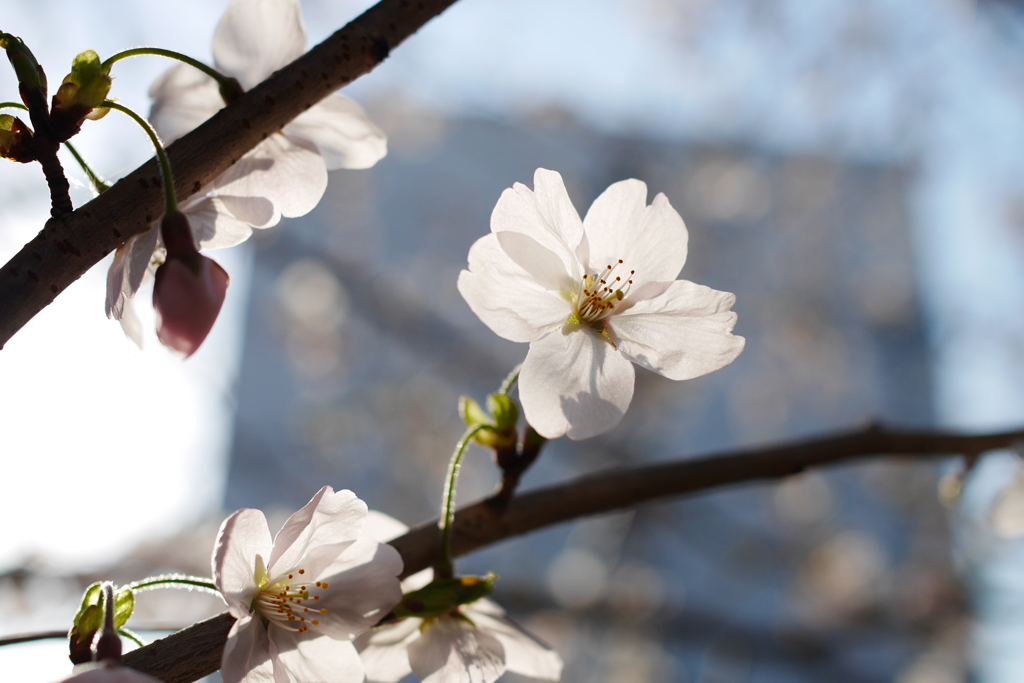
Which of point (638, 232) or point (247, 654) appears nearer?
point (247, 654)

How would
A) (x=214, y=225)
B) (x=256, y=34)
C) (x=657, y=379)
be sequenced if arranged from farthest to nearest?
(x=657, y=379), (x=256, y=34), (x=214, y=225)

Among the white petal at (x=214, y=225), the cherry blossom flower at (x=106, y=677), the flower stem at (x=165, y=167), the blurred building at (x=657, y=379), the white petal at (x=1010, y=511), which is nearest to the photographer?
the cherry blossom flower at (x=106, y=677)

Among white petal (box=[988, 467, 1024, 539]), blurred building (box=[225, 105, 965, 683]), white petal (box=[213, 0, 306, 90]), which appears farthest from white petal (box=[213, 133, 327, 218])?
blurred building (box=[225, 105, 965, 683])

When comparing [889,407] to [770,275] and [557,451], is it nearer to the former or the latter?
[770,275]

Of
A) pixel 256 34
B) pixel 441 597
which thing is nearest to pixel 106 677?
pixel 441 597

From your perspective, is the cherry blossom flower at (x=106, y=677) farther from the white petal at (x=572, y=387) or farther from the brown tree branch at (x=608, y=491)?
the white petal at (x=572, y=387)

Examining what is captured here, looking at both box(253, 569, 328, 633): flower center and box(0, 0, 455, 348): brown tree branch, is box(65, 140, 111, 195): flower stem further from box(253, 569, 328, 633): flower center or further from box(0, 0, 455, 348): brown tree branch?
box(253, 569, 328, 633): flower center

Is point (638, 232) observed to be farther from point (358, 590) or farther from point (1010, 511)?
point (1010, 511)

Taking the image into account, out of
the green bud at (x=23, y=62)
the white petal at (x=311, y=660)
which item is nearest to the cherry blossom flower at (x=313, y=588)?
the white petal at (x=311, y=660)
